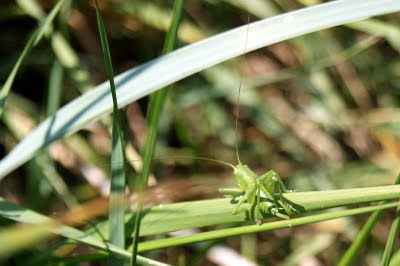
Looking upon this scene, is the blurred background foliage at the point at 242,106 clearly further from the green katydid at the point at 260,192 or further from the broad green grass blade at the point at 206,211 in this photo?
the broad green grass blade at the point at 206,211

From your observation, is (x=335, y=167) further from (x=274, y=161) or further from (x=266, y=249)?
(x=266, y=249)

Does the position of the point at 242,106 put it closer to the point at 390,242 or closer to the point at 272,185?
the point at 272,185

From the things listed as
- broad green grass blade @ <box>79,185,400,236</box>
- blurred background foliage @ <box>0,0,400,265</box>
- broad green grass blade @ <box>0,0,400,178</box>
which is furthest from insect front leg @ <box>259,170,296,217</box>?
blurred background foliage @ <box>0,0,400,265</box>

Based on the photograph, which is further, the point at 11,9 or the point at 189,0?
the point at 189,0

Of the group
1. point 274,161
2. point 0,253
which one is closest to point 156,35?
point 274,161

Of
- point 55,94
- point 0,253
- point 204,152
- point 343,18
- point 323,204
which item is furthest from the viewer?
point 204,152

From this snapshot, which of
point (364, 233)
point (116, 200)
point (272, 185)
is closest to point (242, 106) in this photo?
point (272, 185)
